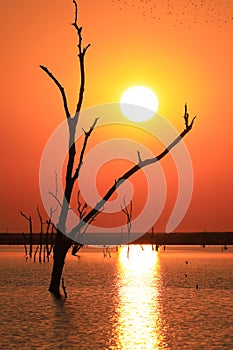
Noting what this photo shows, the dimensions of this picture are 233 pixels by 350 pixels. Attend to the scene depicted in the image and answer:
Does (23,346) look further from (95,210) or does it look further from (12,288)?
(12,288)

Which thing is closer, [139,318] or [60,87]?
[139,318]

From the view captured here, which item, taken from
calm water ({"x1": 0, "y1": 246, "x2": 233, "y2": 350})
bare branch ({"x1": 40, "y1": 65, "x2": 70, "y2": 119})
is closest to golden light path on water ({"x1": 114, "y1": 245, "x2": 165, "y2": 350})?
calm water ({"x1": 0, "y1": 246, "x2": 233, "y2": 350})

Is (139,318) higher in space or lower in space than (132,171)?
lower

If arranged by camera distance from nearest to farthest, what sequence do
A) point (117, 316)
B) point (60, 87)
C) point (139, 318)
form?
point (139, 318) < point (117, 316) < point (60, 87)

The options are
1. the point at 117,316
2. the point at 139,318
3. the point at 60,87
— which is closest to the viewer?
the point at 139,318

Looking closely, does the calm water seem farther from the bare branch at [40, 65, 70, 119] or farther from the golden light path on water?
the bare branch at [40, 65, 70, 119]

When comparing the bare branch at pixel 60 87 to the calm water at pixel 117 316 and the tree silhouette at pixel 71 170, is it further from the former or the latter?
the calm water at pixel 117 316

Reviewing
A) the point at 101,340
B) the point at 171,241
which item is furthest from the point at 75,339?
the point at 171,241

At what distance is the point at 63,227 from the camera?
2931 cm

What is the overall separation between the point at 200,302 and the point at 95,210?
21.4 ft

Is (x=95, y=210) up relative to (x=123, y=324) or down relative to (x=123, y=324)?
up

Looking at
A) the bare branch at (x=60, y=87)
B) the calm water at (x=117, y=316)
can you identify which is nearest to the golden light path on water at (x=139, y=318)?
the calm water at (x=117, y=316)

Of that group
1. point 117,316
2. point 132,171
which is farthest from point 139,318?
point 132,171

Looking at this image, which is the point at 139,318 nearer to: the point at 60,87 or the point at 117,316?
the point at 117,316
